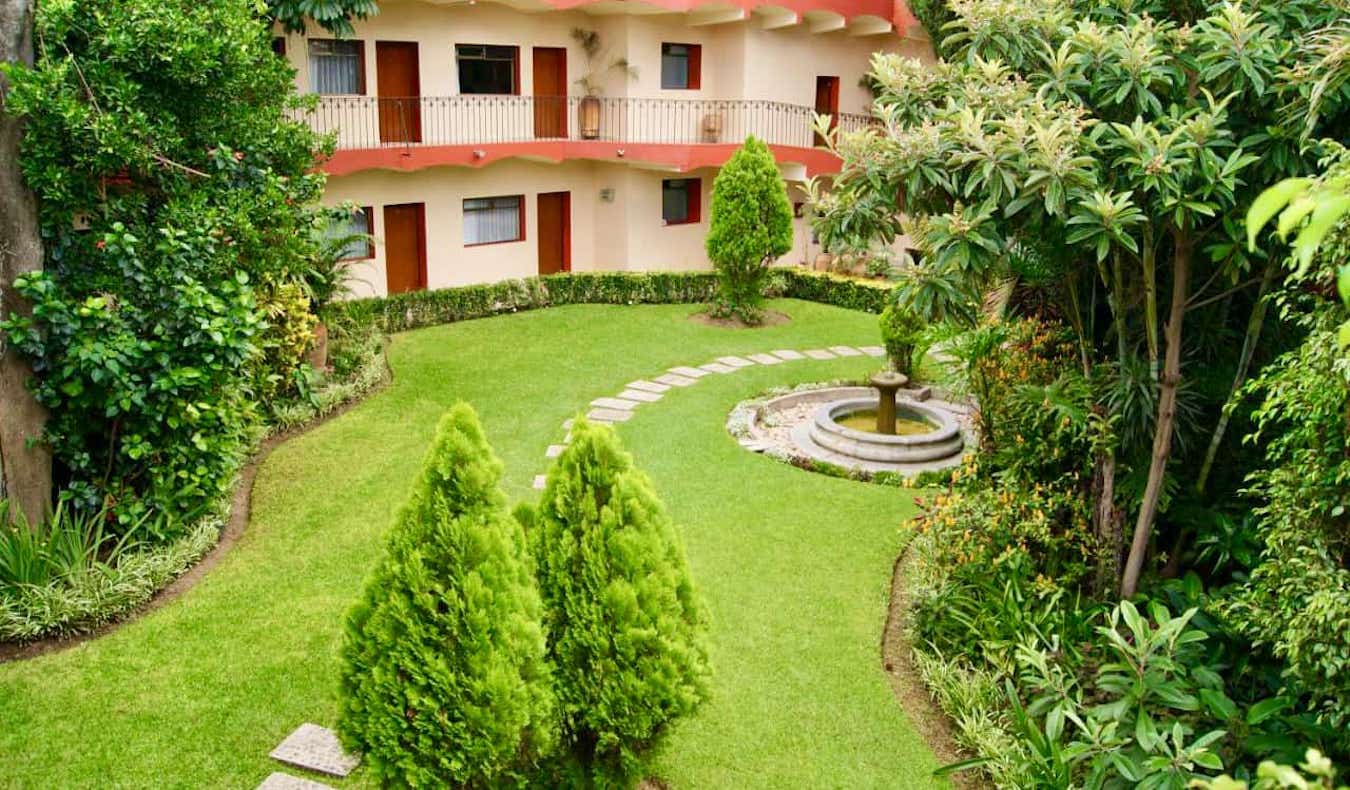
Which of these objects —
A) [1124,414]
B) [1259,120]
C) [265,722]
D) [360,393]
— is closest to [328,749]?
[265,722]

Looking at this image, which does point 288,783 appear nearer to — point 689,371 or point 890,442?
point 890,442

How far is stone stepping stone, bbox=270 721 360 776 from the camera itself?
19.1ft

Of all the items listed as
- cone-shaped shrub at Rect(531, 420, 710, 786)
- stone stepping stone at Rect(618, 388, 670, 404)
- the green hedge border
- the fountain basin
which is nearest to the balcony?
the green hedge border

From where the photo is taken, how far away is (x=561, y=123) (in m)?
20.3

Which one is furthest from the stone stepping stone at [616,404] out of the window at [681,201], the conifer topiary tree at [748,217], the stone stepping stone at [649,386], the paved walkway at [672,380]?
the window at [681,201]

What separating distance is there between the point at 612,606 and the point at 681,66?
57.3 ft

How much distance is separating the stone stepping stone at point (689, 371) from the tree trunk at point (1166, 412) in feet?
26.8

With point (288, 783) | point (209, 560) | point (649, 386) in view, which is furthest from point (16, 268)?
point (649, 386)

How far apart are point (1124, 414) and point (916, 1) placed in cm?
1334

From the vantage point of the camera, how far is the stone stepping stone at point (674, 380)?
14094 mm

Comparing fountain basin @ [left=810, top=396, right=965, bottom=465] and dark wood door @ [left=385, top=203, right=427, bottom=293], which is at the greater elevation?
dark wood door @ [left=385, top=203, right=427, bottom=293]

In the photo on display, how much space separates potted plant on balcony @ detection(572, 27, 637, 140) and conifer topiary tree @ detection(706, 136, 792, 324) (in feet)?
12.4

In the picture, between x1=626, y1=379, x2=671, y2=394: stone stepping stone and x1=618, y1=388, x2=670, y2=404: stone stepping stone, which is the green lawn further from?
x1=626, y1=379, x2=671, y2=394: stone stepping stone

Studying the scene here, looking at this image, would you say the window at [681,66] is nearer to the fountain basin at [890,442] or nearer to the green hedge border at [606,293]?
the green hedge border at [606,293]
